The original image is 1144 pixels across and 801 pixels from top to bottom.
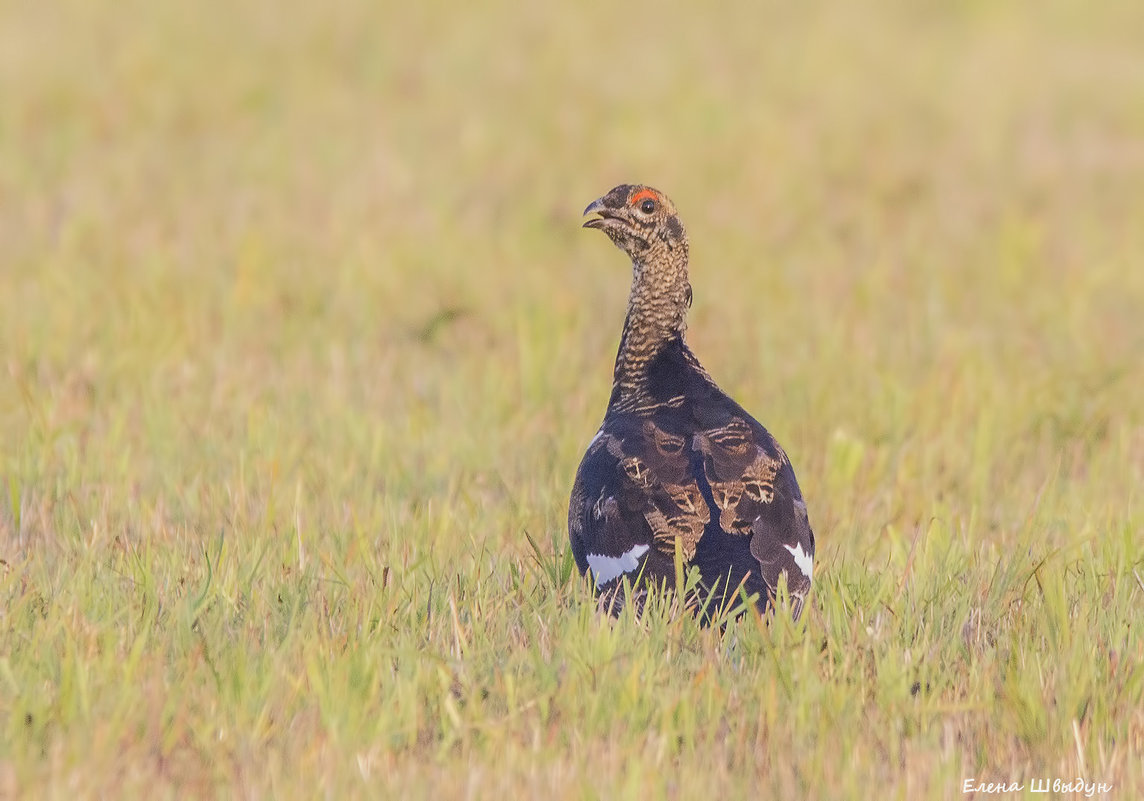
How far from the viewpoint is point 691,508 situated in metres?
4.30

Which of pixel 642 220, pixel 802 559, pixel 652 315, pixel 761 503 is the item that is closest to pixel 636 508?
pixel 761 503

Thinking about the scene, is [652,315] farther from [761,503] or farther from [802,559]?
[802,559]

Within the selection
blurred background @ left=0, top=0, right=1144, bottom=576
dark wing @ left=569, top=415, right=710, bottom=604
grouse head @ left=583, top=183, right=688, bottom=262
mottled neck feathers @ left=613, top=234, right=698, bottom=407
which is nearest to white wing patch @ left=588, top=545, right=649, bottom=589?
dark wing @ left=569, top=415, right=710, bottom=604

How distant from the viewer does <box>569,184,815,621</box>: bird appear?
4.20 m

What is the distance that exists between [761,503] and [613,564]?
47 centimetres

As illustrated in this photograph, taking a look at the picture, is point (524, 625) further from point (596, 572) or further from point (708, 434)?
point (708, 434)

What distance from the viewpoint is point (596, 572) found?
4.38 meters

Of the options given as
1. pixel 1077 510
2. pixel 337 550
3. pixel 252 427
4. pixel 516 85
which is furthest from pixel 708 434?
pixel 516 85

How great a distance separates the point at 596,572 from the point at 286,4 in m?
10.3

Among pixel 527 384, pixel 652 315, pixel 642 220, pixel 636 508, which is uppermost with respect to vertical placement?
pixel 642 220

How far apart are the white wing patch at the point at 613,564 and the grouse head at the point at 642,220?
4.54ft

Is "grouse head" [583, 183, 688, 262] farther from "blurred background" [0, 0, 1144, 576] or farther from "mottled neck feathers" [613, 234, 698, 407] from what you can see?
"blurred background" [0, 0, 1144, 576]

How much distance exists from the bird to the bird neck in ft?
0.63

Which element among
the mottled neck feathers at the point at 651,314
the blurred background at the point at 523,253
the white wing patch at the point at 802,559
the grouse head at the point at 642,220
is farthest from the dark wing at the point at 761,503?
the grouse head at the point at 642,220
